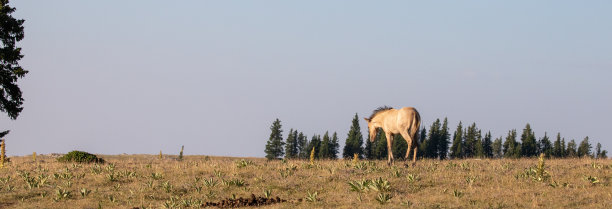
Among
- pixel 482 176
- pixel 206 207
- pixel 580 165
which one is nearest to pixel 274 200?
pixel 206 207

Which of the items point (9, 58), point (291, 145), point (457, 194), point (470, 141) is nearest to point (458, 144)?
point (470, 141)

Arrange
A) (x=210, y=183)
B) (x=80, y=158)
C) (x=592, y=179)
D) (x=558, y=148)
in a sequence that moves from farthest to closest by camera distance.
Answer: (x=558, y=148), (x=80, y=158), (x=210, y=183), (x=592, y=179)

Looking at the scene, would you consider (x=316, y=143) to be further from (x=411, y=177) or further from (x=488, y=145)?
(x=411, y=177)

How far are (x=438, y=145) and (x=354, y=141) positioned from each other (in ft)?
64.0

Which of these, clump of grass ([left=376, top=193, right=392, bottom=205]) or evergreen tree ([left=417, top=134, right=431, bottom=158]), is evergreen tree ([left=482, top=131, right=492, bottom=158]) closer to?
evergreen tree ([left=417, top=134, right=431, bottom=158])

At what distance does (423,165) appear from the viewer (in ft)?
79.6

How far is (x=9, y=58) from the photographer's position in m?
38.3

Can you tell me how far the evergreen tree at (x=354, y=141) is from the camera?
396 ft

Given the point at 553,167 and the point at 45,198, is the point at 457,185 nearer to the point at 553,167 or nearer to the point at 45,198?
the point at 553,167

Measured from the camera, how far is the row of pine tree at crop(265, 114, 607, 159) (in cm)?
11569

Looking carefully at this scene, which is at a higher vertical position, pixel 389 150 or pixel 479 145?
pixel 479 145

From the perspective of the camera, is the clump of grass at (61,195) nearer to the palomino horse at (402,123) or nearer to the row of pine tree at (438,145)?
the palomino horse at (402,123)

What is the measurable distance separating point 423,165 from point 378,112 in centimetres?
576

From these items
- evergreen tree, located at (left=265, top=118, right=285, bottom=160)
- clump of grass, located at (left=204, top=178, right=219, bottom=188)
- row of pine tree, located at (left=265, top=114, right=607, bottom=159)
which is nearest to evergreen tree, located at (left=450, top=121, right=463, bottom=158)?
row of pine tree, located at (left=265, top=114, right=607, bottom=159)
